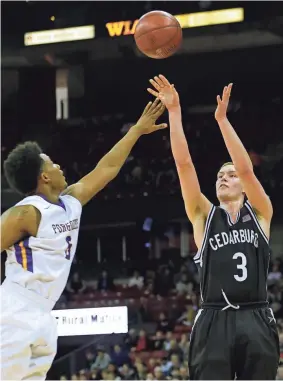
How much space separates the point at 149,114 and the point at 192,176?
450mm

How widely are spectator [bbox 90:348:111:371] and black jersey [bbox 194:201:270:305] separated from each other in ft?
25.1

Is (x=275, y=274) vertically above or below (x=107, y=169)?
below

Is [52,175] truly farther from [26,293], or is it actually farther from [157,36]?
[157,36]

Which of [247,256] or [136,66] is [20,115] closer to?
[136,66]

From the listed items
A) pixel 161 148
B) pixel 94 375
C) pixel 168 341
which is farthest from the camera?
pixel 161 148

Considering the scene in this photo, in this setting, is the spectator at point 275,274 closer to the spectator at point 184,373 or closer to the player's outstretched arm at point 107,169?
the spectator at point 184,373

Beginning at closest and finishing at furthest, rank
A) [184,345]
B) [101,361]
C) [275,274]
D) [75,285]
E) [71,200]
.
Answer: [71,200] < [184,345] < [101,361] < [275,274] < [75,285]

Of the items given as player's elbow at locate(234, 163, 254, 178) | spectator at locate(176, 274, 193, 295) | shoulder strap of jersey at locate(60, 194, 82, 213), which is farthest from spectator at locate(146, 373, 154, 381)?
shoulder strap of jersey at locate(60, 194, 82, 213)

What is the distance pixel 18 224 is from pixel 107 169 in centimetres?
68

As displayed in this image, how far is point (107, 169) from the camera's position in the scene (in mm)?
3352

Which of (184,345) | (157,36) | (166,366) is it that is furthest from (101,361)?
(157,36)

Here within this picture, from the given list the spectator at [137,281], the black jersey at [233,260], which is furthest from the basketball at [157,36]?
the spectator at [137,281]

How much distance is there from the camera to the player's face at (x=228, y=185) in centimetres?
353

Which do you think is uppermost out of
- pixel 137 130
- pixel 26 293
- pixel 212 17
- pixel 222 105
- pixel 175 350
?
pixel 212 17
